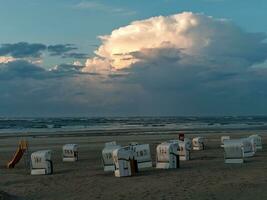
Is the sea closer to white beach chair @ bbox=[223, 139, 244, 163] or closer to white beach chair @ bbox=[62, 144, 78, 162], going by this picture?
white beach chair @ bbox=[62, 144, 78, 162]

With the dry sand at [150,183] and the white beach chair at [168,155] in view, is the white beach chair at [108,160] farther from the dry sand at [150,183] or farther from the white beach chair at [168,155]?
the white beach chair at [168,155]

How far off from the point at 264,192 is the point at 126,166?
6.51 m

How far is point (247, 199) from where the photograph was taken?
14.5 meters

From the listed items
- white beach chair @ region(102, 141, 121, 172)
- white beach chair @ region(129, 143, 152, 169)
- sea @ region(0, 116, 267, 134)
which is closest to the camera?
white beach chair @ region(102, 141, 121, 172)

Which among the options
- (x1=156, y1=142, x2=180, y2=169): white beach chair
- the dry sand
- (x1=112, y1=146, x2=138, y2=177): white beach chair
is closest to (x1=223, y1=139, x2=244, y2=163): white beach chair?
the dry sand

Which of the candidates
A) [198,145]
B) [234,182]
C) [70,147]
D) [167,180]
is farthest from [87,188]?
[198,145]

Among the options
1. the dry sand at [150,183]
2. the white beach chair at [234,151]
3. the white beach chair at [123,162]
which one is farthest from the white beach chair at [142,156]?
the white beach chair at [234,151]

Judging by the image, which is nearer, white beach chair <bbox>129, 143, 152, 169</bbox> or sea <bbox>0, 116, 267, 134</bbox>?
white beach chair <bbox>129, 143, 152, 169</bbox>

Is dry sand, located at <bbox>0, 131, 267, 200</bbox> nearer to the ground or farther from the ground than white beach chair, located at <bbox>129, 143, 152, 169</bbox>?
nearer to the ground

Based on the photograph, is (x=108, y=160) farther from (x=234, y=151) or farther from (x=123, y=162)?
(x=234, y=151)

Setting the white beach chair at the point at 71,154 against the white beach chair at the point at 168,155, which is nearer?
the white beach chair at the point at 168,155

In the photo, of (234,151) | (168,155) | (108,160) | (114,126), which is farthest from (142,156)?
(114,126)

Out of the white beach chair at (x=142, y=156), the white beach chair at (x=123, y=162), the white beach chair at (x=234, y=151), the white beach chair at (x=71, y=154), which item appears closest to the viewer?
the white beach chair at (x=123, y=162)

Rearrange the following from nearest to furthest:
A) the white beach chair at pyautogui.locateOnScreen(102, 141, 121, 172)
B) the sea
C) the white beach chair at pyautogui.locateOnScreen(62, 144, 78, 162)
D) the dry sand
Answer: the dry sand < the white beach chair at pyautogui.locateOnScreen(102, 141, 121, 172) < the white beach chair at pyautogui.locateOnScreen(62, 144, 78, 162) < the sea
